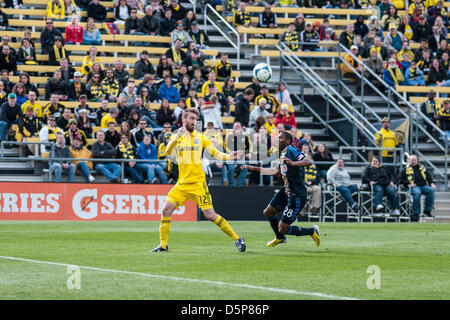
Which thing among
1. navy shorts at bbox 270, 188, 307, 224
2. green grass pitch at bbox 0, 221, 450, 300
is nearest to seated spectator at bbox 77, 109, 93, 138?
green grass pitch at bbox 0, 221, 450, 300

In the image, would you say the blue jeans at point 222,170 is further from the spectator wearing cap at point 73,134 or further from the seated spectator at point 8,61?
the seated spectator at point 8,61

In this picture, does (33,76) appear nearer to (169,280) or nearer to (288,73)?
(288,73)

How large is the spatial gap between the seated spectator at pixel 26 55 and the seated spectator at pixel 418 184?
13.1 meters

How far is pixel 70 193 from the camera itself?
79.1ft

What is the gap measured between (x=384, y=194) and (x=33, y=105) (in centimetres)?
1142

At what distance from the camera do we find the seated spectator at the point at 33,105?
25.1 meters

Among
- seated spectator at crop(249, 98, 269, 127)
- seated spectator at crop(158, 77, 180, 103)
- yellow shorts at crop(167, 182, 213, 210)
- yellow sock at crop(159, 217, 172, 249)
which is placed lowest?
yellow sock at crop(159, 217, 172, 249)

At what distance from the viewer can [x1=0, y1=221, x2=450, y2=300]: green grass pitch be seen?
8523 mm

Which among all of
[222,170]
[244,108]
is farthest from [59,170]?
[244,108]

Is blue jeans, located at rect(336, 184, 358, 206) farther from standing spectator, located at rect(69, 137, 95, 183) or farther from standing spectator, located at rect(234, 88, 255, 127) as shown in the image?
standing spectator, located at rect(69, 137, 95, 183)

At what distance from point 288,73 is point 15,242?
18.9m

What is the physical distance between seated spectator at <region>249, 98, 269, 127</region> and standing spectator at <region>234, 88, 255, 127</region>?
1.25ft

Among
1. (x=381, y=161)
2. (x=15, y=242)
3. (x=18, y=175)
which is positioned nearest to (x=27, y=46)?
(x=18, y=175)

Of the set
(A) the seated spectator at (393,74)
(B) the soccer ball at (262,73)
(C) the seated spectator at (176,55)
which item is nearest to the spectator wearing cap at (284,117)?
(B) the soccer ball at (262,73)
